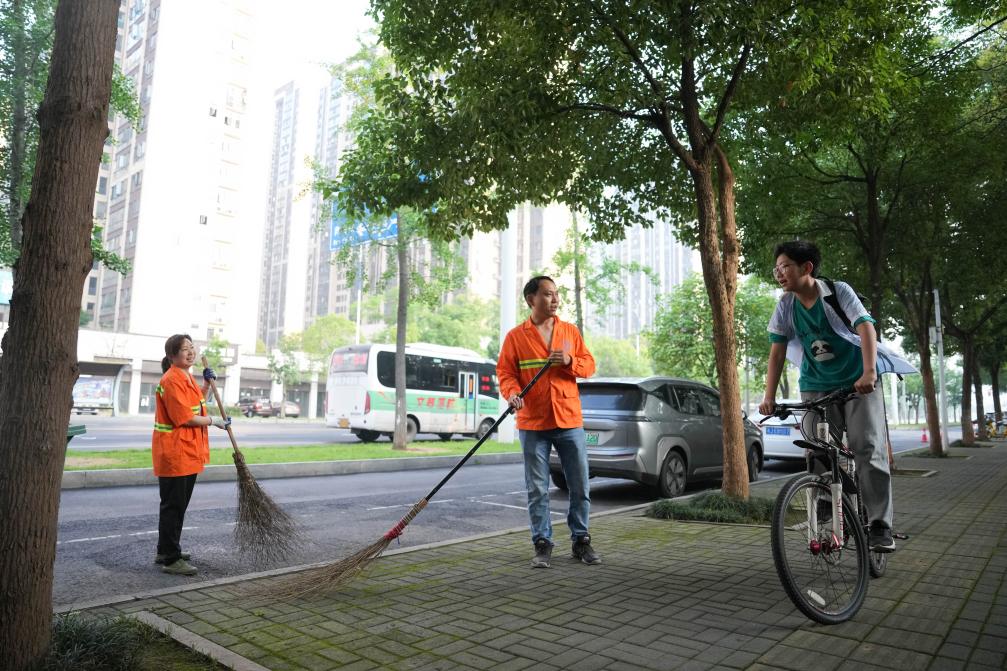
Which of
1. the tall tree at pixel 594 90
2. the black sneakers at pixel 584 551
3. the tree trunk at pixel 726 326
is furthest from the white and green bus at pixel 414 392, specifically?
the black sneakers at pixel 584 551

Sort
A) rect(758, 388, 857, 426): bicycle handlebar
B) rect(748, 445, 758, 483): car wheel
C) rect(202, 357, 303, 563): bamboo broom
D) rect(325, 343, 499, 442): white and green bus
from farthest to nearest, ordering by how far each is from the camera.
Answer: rect(325, 343, 499, 442): white and green bus, rect(748, 445, 758, 483): car wheel, rect(202, 357, 303, 563): bamboo broom, rect(758, 388, 857, 426): bicycle handlebar

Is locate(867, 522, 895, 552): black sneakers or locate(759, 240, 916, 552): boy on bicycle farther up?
locate(759, 240, 916, 552): boy on bicycle

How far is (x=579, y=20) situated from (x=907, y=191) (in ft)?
34.8

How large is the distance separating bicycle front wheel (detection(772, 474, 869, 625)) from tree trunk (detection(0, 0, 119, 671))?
3175 millimetres

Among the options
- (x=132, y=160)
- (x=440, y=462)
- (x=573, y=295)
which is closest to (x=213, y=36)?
(x=132, y=160)

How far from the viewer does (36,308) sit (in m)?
2.75

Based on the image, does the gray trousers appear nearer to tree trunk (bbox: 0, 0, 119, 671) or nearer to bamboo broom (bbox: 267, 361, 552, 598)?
bamboo broom (bbox: 267, 361, 552, 598)

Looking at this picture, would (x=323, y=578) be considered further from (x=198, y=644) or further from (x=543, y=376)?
(x=543, y=376)

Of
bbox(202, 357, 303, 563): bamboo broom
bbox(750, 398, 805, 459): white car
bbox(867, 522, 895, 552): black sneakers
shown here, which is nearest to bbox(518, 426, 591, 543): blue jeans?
bbox(867, 522, 895, 552): black sneakers

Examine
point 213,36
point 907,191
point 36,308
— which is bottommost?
point 36,308

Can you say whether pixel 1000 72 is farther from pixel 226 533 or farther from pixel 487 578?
pixel 226 533

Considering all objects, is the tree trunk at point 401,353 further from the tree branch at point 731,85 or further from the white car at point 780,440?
the tree branch at point 731,85

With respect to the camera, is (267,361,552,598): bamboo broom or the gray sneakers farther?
the gray sneakers

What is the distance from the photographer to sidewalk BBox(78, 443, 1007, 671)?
298cm
